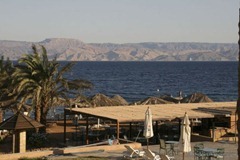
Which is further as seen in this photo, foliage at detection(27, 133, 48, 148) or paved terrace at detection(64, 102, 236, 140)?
foliage at detection(27, 133, 48, 148)

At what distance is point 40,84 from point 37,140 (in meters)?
4.03

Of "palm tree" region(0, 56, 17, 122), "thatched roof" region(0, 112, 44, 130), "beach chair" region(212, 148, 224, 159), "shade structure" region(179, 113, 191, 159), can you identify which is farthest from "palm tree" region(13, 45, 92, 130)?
"shade structure" region(179, 113, 191, 159)

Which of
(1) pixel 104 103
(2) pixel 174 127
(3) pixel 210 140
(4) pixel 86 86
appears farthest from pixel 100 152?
(1) pixel 104 103

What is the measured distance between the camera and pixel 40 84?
2975 centimetres

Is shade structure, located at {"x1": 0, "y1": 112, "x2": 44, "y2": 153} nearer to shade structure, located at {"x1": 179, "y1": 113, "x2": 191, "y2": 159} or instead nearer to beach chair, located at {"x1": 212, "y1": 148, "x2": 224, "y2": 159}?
shade structure, located at {"x1": 179, "y1": 113, "x2": 191, "y2": 159}

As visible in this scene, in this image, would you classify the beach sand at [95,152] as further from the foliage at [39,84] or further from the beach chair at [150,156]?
the foliage at [39,84]

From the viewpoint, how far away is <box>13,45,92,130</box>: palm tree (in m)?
29.3

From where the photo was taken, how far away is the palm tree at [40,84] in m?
29.3

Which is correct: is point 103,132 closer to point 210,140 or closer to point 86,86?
point 86,86

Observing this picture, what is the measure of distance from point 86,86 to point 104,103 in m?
9.55

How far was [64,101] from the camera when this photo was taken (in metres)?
31.3

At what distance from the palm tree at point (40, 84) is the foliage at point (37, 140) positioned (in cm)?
217

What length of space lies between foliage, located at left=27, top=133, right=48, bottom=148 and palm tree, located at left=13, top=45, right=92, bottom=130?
2.17m

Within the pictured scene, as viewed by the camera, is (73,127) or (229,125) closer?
(229,125)
